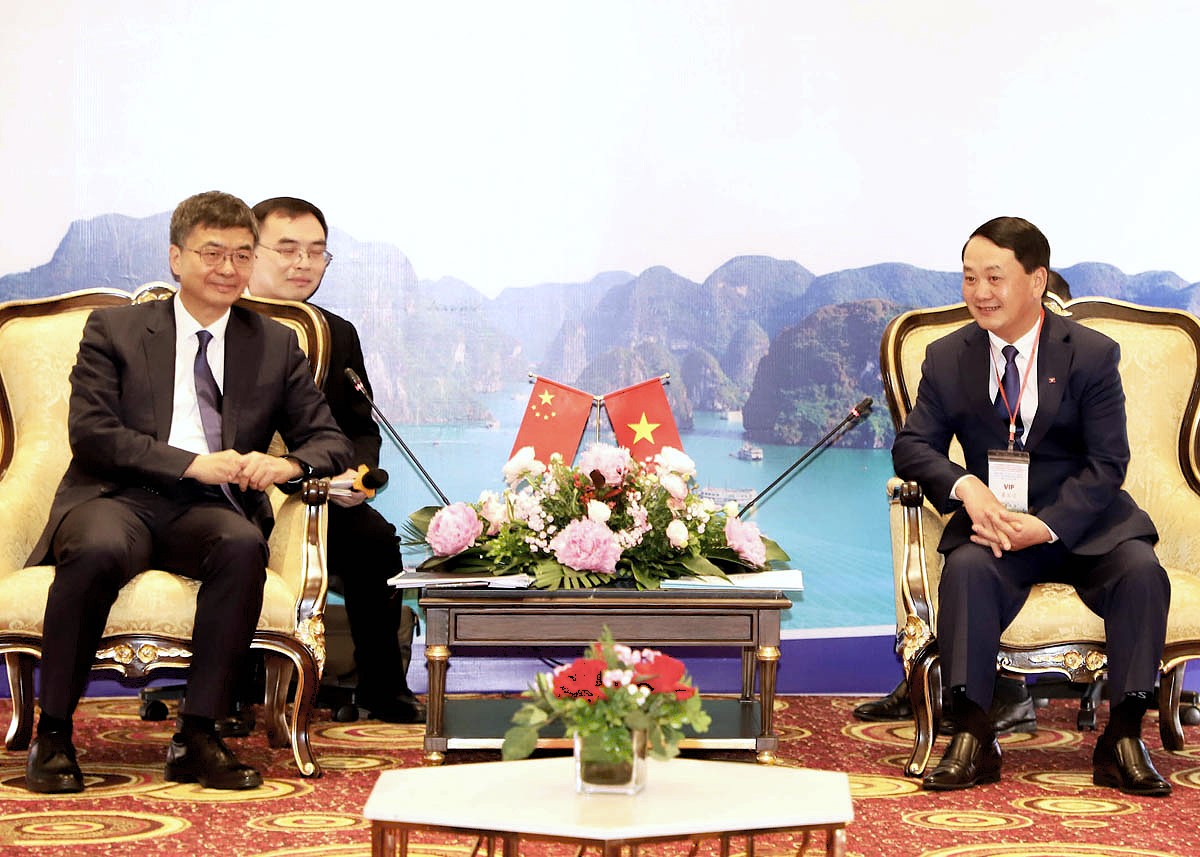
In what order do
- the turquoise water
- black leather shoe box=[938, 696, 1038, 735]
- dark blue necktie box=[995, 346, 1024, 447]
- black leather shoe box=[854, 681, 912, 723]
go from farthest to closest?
the turquoise water, black leather shoe box=[854, 681, 912, 723], black leather shoe box=[938, 696, 1038, 735], dark blue necktie box=[995, 346, 1024, 447]

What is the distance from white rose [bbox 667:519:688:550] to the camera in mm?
3703

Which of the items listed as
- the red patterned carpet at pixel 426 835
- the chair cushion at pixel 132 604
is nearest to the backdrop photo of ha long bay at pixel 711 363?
the red patterned carpet at pixel 426 835

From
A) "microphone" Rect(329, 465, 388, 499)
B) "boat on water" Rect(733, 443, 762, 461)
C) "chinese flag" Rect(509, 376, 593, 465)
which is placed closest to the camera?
"microphone" Rect(329, 465, 388, 499)

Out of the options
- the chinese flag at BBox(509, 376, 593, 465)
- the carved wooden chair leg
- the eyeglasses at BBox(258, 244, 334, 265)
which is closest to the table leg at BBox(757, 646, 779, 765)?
the chinese flag at BBox(509, 376, 593, 465)

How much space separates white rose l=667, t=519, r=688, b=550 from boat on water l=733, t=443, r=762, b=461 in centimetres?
146

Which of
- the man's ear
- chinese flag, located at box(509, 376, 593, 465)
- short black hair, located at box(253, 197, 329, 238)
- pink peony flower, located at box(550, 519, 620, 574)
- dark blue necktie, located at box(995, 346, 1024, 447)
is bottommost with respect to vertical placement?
pink peony flower, located at box(550, 519, 620, 574)

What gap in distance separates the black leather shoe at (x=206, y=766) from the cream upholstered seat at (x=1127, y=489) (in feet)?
5.22

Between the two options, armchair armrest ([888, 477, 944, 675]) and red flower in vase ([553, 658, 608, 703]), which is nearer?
red flower in vase ([553, 658, 608, 703])

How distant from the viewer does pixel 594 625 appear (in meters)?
3.60

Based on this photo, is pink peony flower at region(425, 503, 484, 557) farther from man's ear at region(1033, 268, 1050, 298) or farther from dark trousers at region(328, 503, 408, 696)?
man's ear at region(1033, 268, 1050, 298)

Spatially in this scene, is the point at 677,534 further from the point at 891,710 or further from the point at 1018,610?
the point at 891,710

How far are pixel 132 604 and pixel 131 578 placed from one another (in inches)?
3.0

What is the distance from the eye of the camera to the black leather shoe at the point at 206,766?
3.41m

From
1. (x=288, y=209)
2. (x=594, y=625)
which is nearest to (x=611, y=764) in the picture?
(x=594, y=625)
